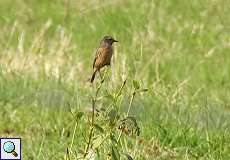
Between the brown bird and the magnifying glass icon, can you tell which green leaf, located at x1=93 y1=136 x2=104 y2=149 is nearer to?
the brown bird

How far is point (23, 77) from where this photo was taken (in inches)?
295

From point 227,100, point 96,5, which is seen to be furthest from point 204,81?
point 96,5

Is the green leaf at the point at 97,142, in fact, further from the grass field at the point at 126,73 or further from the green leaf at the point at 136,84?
the green leaf at the point at 136,84

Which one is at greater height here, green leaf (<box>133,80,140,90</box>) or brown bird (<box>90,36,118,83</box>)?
brown bird (<box>90,36,118,83</box>)

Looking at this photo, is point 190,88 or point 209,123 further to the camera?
point 190,88

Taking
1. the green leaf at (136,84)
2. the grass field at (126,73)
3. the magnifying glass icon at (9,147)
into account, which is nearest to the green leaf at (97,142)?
the grass field at (126,73)

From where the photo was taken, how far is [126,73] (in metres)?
6.60

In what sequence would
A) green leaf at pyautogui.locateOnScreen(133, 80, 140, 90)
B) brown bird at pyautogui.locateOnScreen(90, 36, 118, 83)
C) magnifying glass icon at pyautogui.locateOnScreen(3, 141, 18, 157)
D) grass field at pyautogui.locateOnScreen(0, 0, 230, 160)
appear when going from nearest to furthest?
green leaf at pyautogui.locateOnScreen(133, 80, 140, 90) → brown bird at pyautogui.locateOnScreen(90, 36, 118, 83) → magnifying glass icon at pyautogui.locateOnScreen(3, 141, 18, 157) → grass field at pyautogui.locateOnScreen(0, 0, 230, 160)

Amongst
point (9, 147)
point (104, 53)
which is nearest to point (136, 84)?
point (104, 53)

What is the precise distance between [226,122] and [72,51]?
13.1 feet

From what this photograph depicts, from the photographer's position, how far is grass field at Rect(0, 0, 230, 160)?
5.45 m

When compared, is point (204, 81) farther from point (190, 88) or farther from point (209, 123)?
point (209, 123)

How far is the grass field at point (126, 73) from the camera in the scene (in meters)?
5.45

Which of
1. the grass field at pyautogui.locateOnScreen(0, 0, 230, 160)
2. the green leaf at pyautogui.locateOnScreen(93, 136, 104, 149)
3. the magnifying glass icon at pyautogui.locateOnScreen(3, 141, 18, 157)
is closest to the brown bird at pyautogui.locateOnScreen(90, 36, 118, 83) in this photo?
the grass field at pyautogui.locateOnScreen(0, 0, 230, 160)
